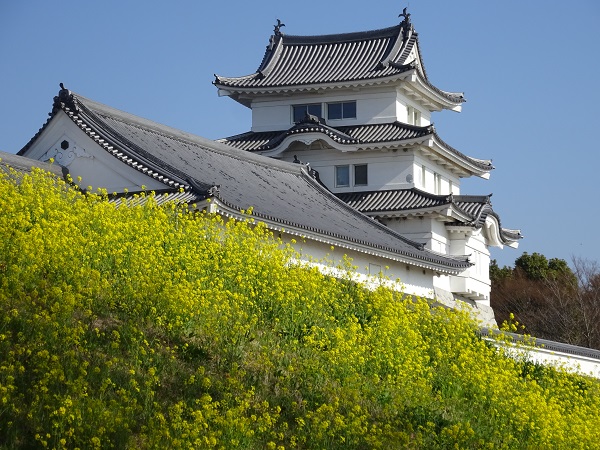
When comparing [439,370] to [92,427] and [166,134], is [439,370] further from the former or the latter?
[166,134]

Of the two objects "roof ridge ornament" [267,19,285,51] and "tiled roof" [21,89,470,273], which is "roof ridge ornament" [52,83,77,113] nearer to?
"tiled roof" [21,89,470,273]

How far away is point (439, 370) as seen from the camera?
516 inches

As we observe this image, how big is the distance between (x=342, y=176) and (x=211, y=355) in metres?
22.8

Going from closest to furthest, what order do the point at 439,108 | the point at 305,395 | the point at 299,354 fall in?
1. the point at 305,395
2. the point at 299,354
3. the point at 439,108

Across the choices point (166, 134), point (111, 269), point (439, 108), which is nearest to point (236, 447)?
point (111, 269)

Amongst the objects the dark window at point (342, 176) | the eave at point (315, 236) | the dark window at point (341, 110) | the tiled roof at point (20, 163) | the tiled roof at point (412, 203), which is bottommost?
the eave at point (315, 236)

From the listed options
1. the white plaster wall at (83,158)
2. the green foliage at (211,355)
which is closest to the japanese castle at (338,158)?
the white plaster wall at (83,158)

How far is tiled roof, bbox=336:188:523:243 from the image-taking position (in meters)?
31.6

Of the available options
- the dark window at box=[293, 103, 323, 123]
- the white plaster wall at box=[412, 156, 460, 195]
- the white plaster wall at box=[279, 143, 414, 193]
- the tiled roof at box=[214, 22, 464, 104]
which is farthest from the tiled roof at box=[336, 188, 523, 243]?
the tiled roof at box=[214, 22, 464, 104]

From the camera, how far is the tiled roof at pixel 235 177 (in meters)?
20.7

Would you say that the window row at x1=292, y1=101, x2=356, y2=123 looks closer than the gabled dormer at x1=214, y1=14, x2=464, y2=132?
No

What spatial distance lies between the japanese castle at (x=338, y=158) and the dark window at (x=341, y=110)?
5 cm

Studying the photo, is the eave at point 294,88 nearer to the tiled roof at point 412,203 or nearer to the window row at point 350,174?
the window row at point 350,174

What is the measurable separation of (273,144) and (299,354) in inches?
843
